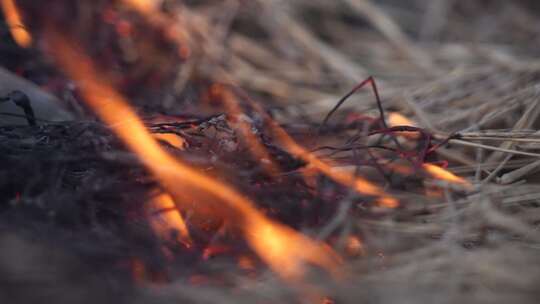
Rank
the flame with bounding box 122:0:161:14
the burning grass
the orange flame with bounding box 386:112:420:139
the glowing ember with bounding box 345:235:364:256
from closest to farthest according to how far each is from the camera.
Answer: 1. the burning grass
2. the glowing ember with bounding box 345:235:364:256
3. the orange flame with bounding box 386:112:420:139
4. the flame with bounding box 122:0:161:14

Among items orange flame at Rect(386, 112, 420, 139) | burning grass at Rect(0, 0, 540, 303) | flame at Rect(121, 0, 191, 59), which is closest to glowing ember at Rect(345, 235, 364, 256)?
burning grass at Rect(0, 0, 540, 303)

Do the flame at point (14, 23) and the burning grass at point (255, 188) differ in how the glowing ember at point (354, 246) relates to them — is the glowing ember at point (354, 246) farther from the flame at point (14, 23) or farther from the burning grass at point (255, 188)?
the flame at point (14, 23)

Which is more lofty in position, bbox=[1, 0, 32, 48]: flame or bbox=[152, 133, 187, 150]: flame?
bbox=[1, 0, 32, 48]: flame

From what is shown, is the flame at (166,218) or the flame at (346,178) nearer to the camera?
the flame at (166,218)

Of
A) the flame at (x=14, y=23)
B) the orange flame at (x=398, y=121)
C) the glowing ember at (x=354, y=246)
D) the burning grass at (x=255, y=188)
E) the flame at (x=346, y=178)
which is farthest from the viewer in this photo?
the flame at (x=14, y=23)

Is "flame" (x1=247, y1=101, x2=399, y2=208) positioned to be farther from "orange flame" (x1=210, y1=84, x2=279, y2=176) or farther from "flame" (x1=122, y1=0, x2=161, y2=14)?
"flame" (x1=122, y1=0, x2=161, y2=14)

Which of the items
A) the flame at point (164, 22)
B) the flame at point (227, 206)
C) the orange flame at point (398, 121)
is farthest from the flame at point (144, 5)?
the orange flame at point (398, 121)

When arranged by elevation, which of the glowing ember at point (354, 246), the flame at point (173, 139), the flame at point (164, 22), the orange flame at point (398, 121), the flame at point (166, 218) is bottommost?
the glowing ember at point (354, 246)
